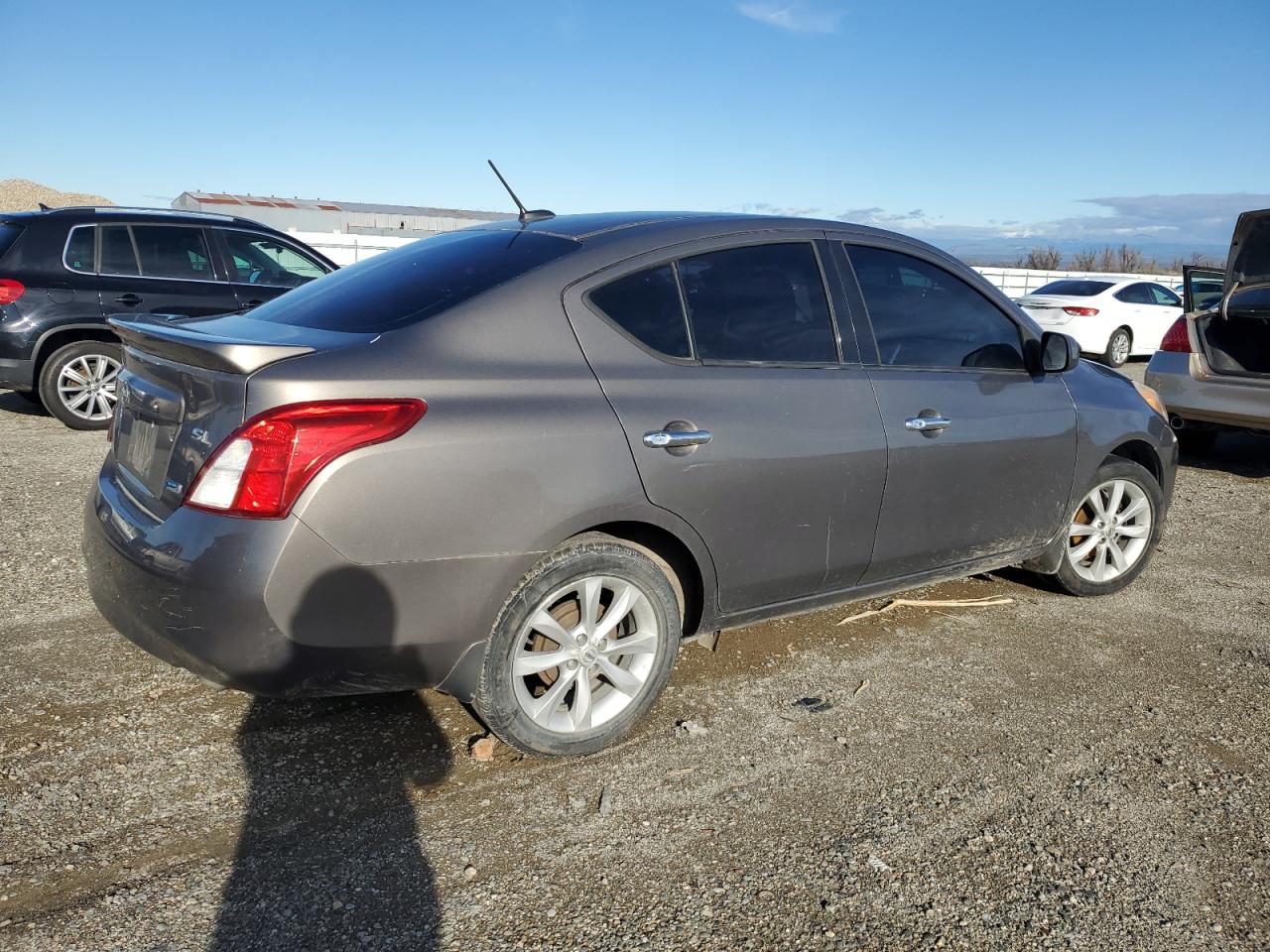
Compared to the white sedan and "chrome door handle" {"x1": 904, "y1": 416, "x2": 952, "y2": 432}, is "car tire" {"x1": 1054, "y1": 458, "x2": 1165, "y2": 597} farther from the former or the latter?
the white sedan

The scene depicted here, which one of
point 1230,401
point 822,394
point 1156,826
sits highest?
point 822,394

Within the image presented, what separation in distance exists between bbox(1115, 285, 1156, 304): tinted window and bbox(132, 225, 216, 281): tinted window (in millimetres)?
14259

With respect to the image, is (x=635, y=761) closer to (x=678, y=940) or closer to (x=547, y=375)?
(x=678, y=940)

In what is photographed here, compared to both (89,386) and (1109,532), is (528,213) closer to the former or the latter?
(1109,532)

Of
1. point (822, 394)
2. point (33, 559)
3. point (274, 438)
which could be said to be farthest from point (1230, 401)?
point (33, 559)

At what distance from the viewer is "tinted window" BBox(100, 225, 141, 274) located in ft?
26.5

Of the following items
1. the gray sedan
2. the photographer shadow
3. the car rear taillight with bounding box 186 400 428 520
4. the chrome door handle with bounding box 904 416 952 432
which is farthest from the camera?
the gray sedan

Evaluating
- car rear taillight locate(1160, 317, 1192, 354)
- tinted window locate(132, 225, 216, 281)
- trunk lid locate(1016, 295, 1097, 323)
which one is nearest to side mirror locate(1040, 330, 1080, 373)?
car rear taillight locate(1160, 317, 1192, 354)

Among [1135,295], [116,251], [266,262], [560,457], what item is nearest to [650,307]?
[560,457]

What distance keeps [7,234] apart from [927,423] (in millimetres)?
7392

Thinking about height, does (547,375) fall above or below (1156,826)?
above

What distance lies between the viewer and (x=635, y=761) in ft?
10.4

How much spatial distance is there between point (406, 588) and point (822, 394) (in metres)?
1.63

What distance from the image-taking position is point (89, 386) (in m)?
8.24
